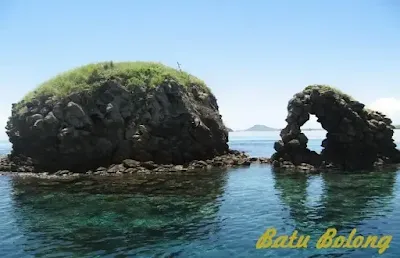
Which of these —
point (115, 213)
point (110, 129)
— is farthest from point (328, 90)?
point (115, 213)

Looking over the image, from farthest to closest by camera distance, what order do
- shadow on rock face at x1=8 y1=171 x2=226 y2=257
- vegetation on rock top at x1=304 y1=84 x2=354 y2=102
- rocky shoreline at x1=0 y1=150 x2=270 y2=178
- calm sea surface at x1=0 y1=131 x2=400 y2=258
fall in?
vegetation on rock top at x1=304 y1=84 x2=354 y2=102 → rocky shoreline at x1=0 y1=150 x2=270 y2=178 → shadow on rock face at x1=8 y1=171 x2=226 y2=257 → calm sea surface at x1=0 y1=131 x2=400 y2=258

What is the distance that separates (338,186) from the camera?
44125 mm

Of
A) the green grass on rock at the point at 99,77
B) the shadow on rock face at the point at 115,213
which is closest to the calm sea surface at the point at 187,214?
the shadow on rock face at the point at 115,213

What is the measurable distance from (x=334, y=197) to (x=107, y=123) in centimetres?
3952

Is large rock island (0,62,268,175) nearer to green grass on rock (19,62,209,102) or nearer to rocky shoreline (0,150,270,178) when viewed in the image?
green grass on rock (19,62,209,102)

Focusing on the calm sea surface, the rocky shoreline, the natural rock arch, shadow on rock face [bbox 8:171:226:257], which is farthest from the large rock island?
the natural rock arch

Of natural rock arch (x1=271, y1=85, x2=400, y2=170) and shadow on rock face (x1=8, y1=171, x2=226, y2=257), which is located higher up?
natural rock arch (x1=271, y1=85, x2=400, y2=170)

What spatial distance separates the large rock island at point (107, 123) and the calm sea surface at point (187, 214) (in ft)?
35.7

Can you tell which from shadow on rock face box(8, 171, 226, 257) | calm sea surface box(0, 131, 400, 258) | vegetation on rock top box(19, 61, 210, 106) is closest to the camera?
calm sea surface box(0, 131, 400, 258)

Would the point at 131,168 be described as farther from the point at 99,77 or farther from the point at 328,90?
the point at 328,90

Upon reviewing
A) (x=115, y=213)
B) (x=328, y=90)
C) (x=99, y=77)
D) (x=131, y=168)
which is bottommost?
(x=115, y=213)

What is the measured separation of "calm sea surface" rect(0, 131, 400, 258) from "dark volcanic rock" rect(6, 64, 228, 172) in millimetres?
10737

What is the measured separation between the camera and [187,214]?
32219mm

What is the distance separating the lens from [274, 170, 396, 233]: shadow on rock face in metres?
29.2
